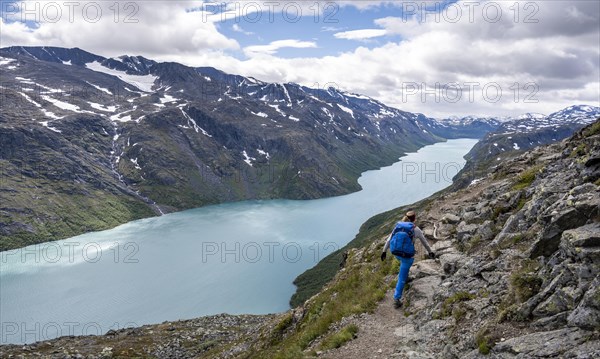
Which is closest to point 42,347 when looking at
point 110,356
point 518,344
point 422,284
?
point 110,356

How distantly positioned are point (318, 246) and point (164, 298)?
265 feet

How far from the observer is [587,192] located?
13.9 m

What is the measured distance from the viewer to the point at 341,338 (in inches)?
630

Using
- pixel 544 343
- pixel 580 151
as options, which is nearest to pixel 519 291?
pixel 544 343

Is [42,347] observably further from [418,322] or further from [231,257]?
[231,257]

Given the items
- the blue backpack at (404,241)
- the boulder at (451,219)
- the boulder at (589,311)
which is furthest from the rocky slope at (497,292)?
the blue backpack at (404,241)

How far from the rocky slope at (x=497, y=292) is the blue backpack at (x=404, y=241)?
213 centimetres

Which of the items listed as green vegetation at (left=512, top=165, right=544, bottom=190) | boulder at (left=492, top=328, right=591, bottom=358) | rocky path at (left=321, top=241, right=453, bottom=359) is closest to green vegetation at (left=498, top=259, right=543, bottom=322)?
boulder at (left=492, top=328, right=591, bottom=358)

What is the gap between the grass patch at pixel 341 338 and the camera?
52.2ft

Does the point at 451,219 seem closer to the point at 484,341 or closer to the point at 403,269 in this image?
the point at 403,269

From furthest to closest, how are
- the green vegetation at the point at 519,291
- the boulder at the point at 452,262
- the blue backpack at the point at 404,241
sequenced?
the boulder at the point at 452,262 < the blue backpack at the point at 404,241 < the green vegetation at the point at 519,291

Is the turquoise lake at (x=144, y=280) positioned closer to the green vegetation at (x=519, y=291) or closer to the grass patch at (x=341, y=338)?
the grass patch at (x=341, y=338)

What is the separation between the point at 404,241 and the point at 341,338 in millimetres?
4914

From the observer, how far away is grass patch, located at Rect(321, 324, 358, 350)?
15.9m
